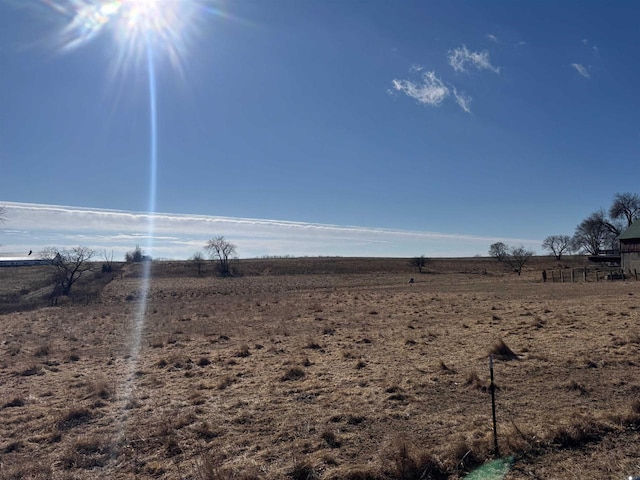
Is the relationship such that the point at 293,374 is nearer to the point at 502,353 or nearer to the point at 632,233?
the point at 502,353

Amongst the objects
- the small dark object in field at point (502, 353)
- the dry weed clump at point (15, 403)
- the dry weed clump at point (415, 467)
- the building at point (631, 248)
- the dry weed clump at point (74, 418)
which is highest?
the building at point (631, 248)

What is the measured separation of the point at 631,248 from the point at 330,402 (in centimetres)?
6000

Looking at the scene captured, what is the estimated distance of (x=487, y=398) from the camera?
7.78m

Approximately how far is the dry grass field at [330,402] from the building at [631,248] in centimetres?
4401

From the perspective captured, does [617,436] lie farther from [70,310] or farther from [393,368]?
[70,310]

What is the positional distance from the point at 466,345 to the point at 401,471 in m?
8.61

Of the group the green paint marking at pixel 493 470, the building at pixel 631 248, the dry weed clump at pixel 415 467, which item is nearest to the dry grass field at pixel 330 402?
the dry weed clump at pixel 415 467

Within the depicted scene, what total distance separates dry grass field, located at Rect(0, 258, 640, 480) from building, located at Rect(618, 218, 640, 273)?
1733 inches

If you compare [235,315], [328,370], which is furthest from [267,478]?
[235,315]

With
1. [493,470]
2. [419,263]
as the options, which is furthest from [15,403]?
[419,263]

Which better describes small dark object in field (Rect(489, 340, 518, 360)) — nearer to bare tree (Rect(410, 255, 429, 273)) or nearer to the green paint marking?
the green paint marking

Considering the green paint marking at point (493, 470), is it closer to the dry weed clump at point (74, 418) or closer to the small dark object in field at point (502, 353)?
the small dark object in field at point (502, 353)

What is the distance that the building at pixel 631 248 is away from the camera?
5075 cm

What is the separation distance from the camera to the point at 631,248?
171 feet
